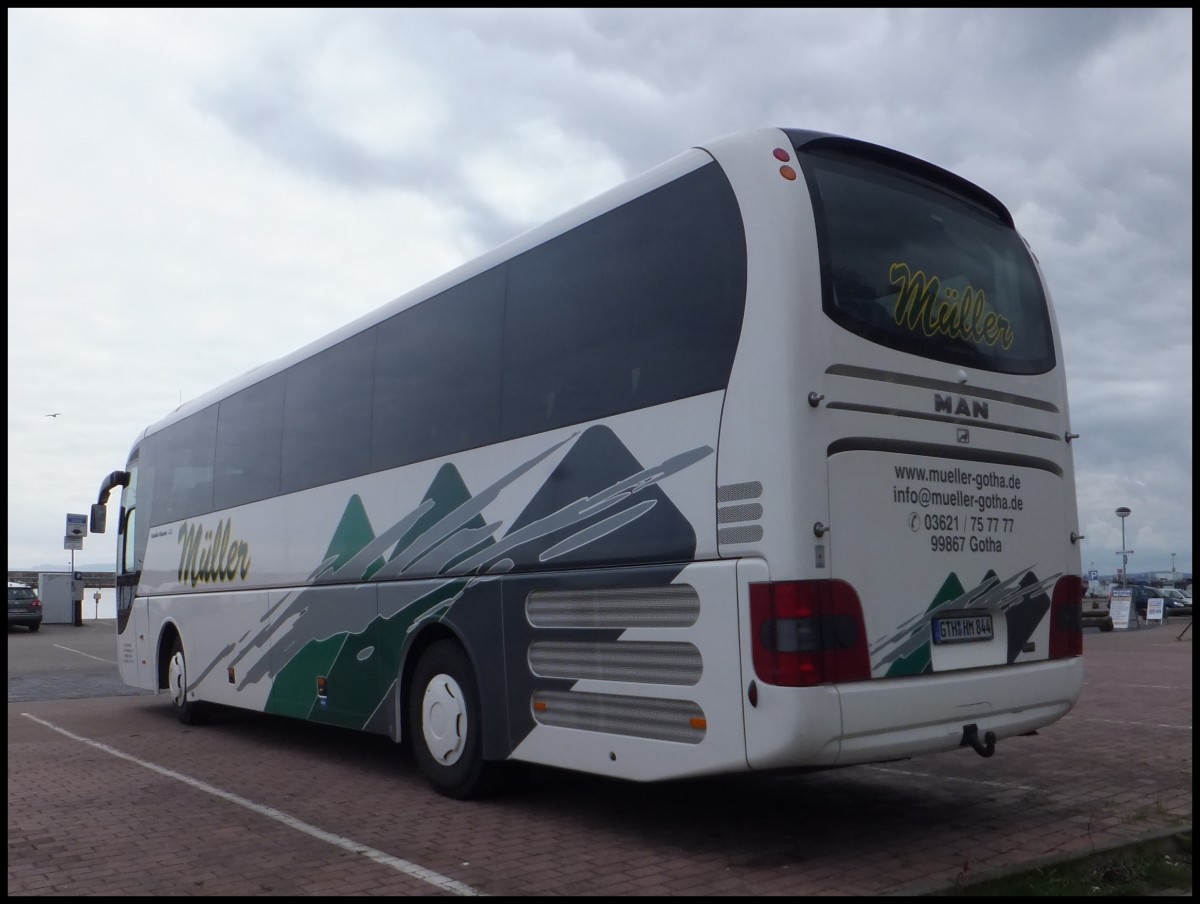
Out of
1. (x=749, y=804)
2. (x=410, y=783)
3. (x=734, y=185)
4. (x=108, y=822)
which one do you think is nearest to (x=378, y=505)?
(x=410, y=783)

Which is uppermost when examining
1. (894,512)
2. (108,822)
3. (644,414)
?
(644,414)

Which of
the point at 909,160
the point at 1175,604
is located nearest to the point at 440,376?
the point at 909,160

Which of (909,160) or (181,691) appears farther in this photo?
(181,691)

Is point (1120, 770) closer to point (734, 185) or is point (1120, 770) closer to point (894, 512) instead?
point (894, 512)

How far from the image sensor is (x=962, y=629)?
638 centimetres

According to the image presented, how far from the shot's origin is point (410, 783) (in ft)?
28.7

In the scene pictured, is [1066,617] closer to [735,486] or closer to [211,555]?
[735,486]

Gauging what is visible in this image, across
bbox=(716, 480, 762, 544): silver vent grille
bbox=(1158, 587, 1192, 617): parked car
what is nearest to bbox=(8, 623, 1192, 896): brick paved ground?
bbox=(716, 480, 762, 544): silver vent grille

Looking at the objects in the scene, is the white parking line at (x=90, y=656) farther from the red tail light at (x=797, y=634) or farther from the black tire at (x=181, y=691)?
the red tail light at (x=797, y=634)

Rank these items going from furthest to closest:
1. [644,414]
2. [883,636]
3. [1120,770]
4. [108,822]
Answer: [1120,770] < [108,822] < [644,414] < [883,636]

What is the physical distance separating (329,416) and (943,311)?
17.9 feet

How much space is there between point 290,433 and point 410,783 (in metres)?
3.56

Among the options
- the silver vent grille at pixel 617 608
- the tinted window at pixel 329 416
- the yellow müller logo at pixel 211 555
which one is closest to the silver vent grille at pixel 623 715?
the silver vent grille at pixel 617 608

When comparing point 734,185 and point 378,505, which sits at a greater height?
point 734,185
